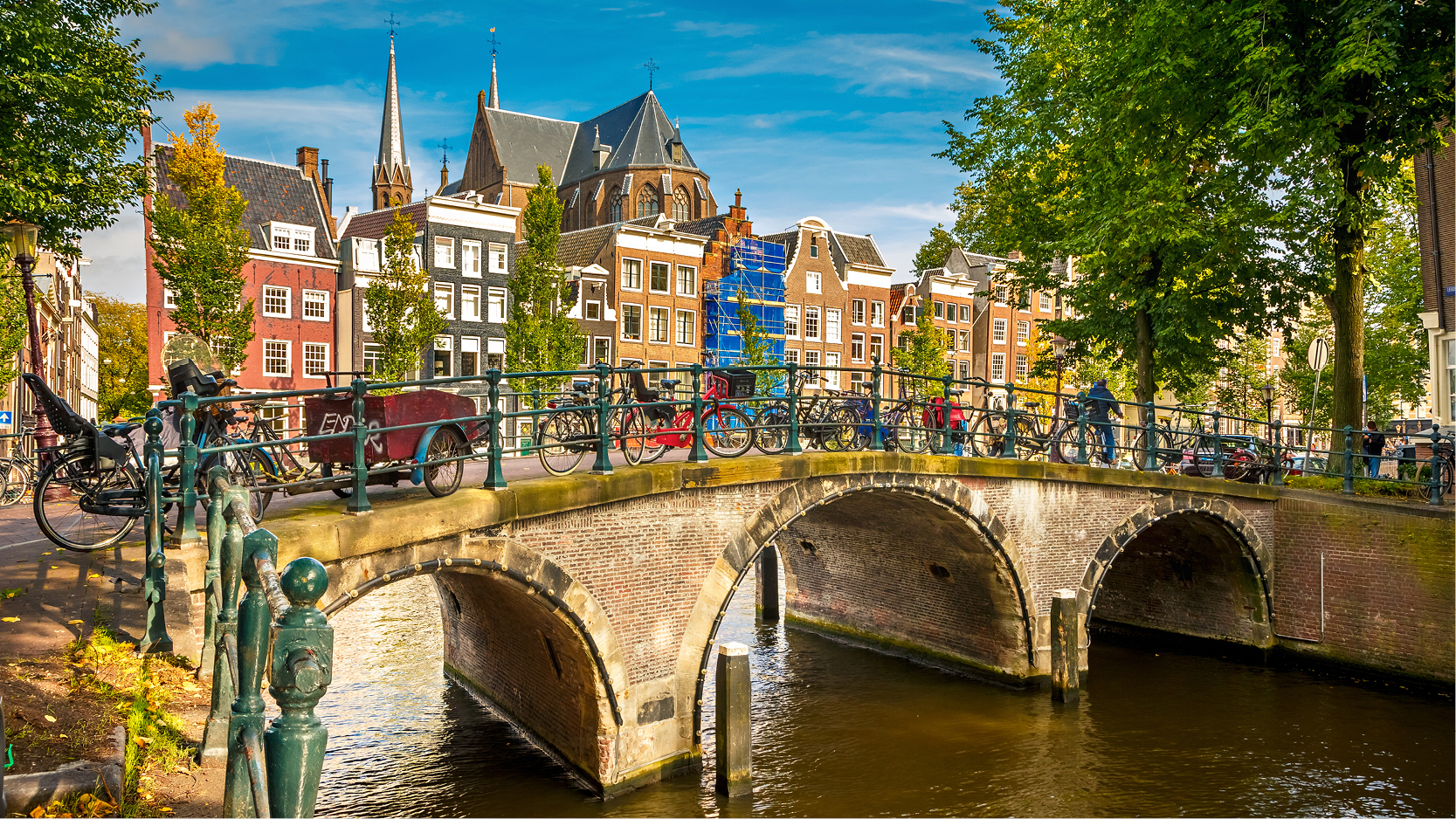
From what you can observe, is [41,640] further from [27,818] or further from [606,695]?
[606,695]

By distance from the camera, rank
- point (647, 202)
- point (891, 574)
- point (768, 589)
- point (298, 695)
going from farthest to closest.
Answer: point (647, 202) < point (768, 589) < point (891, 574) < point (298, 695)

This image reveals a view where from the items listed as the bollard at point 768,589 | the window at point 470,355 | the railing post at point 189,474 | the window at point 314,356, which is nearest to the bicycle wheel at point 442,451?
the railing post at point 189,474

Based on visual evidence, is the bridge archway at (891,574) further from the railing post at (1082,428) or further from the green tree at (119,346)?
the green tree at (119,346)

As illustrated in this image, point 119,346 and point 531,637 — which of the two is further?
point 119,346

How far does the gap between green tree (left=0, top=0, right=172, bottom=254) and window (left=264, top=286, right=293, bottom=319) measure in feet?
51.8

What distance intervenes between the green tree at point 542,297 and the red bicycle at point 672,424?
68.4 feet

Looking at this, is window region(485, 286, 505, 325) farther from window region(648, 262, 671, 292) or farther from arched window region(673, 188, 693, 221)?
arched window region(673, 188, 693, 221)

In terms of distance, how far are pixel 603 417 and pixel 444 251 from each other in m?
28.7

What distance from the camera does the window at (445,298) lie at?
36469 mm

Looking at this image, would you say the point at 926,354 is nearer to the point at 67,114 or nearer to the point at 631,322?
the point at 631,322

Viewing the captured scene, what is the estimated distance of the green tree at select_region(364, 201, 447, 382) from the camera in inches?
1257

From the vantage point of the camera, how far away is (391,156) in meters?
61.2

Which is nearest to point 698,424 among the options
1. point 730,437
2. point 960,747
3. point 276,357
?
point 730,437

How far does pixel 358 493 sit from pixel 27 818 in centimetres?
417
